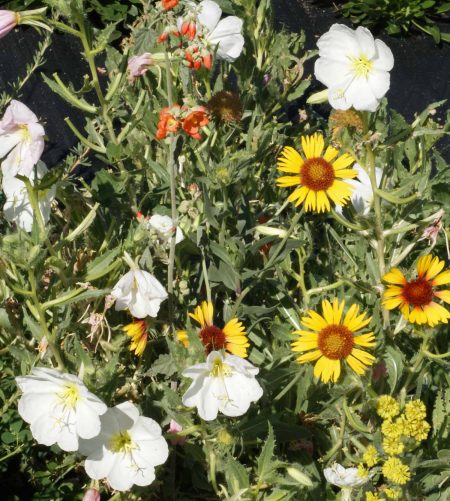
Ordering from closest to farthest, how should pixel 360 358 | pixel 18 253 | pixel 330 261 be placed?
pixel 18 253 → pixel 360 358 → pixel 330 261

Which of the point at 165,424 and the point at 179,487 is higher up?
the point at 165,424

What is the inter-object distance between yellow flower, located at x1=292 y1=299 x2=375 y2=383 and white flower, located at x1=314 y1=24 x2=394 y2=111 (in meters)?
0.32

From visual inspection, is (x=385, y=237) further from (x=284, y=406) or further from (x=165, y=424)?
→ (x=165, y=424)

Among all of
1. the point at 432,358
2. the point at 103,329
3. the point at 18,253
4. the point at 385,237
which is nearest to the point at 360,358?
the point at 432,358

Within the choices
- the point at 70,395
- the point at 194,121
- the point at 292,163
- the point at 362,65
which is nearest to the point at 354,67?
the point at 362,65

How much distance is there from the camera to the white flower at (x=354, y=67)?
130cm

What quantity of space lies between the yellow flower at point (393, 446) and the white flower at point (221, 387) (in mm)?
199

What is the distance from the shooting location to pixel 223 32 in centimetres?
169

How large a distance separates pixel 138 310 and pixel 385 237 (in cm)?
45

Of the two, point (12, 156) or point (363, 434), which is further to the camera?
point (363, 434)

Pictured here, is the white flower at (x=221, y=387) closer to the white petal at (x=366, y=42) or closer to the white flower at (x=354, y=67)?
the white flower at (x=354, y=67)

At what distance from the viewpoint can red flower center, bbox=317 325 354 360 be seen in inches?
47.8

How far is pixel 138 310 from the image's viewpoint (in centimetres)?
122

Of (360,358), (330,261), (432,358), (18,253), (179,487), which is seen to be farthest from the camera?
(330,261)
